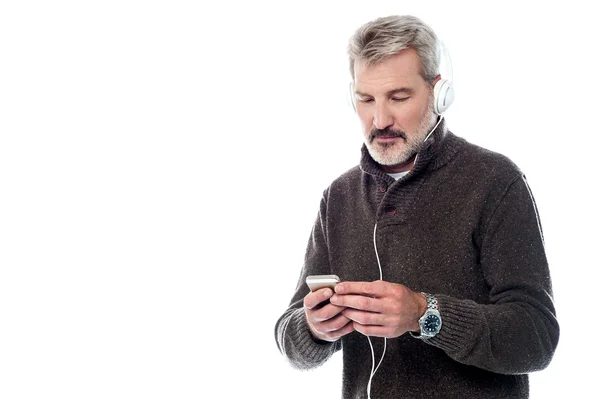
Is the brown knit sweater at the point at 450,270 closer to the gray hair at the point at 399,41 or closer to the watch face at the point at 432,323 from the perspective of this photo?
the watch face at the point at 432,323

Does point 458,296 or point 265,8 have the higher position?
point 265,8

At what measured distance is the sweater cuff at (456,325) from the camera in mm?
1459

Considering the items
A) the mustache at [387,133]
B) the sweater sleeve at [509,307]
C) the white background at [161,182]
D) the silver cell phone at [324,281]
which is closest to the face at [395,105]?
the mustache at [387,133]

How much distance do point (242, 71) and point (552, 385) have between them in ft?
5.78

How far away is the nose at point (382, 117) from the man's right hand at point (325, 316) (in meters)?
0.45

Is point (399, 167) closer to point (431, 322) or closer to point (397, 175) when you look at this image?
point (397, 175)

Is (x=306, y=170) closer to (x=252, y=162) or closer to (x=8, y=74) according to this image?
(x=252, y=162)

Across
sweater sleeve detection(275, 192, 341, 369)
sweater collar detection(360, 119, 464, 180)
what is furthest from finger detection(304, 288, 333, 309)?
sweater collar detection(360, 119, 464, 180)

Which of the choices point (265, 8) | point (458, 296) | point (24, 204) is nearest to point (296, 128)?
point (265, 8)

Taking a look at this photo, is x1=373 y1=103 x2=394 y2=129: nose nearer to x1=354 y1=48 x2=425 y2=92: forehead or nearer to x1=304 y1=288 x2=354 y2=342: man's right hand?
x1=354 y1=48 x2=425 y2=92: forehead

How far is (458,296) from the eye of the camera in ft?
5.42

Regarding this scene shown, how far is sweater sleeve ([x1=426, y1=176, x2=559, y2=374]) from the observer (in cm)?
147

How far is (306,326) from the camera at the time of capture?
171cm

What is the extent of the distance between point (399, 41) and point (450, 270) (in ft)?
1.79
